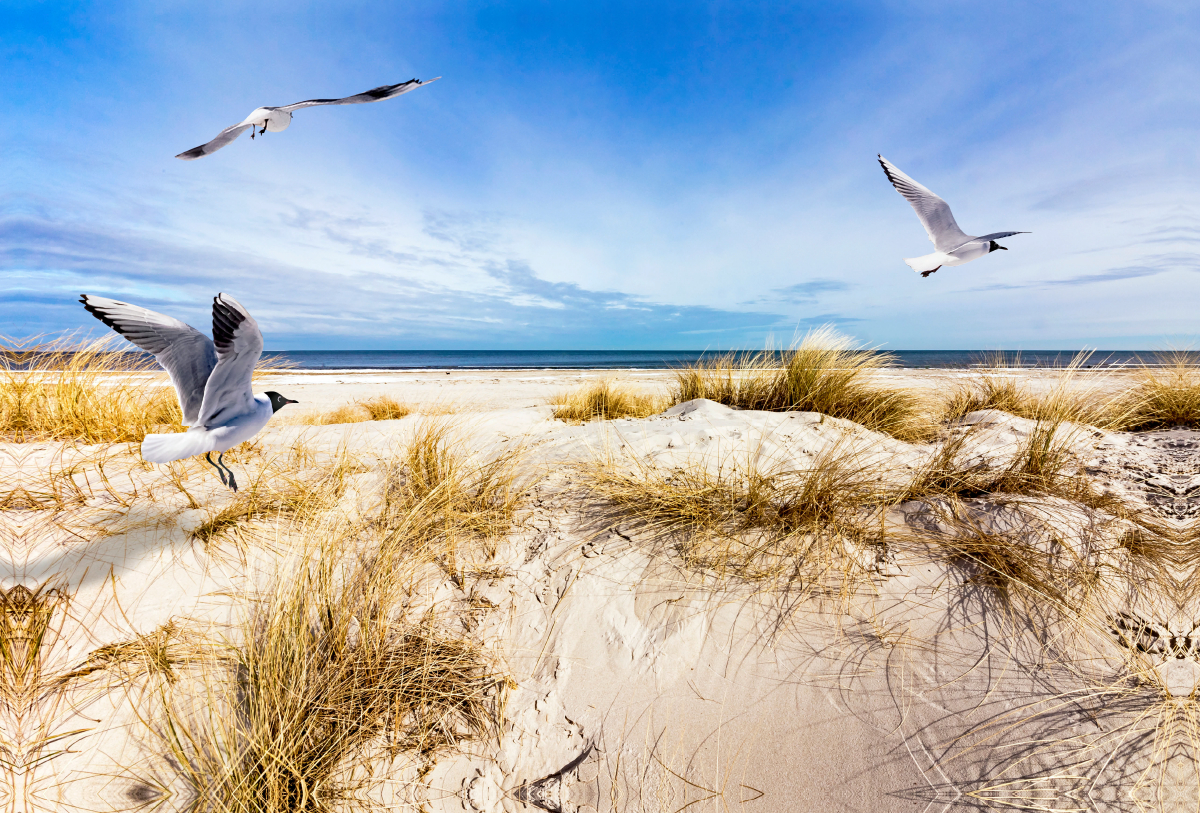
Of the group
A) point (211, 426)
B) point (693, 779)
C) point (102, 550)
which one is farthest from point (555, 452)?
point (102, 550)

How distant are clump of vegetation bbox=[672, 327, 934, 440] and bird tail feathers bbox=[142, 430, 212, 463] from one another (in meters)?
4.54

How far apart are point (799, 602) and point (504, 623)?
1.22 meters

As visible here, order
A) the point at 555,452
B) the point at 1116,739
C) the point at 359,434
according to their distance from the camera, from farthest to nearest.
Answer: the point at 359,434, the point at 555,452, the point at 1116,739

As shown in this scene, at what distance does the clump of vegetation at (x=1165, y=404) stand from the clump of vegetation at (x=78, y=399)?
27.5 feet

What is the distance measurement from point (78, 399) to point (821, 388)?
6626 millimetres

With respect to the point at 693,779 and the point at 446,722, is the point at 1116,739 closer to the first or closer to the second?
the point at 693,779

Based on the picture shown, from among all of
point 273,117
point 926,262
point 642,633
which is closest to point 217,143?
point 273,117

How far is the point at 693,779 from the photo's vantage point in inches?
55.9

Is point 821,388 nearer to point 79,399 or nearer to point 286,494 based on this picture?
point 286,494

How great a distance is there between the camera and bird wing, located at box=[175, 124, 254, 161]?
1924 mm

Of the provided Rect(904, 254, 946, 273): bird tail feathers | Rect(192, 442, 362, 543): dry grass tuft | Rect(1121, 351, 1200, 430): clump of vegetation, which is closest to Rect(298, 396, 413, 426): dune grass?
Rect(192, 442, 362, 543): dry grass tuft

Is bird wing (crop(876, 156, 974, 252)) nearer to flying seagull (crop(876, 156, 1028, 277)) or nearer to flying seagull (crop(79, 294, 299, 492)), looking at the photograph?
flying seagull (crop(876, 156, 1028, 277))

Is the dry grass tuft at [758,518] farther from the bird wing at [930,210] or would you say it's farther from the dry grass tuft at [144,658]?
the bird wing at [930,210]

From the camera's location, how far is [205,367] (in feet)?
6.07
